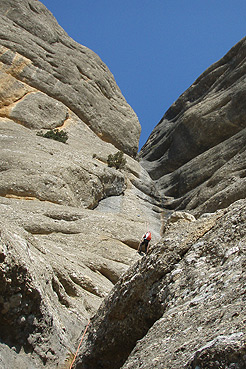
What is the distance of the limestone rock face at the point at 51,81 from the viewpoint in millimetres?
35812

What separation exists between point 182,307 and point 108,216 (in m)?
15.7

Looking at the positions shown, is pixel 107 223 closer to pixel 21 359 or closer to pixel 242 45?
pixel 21 359

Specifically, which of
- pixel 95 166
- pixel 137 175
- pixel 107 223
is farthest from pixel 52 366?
pixel 137 175

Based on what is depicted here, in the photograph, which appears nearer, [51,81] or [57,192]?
[57,192]

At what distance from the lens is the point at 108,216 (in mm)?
21844

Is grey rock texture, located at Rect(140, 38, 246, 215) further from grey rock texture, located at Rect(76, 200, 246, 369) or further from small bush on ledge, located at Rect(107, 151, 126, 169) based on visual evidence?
grey rock texture, located at Rect(76, 200, 246, 369)

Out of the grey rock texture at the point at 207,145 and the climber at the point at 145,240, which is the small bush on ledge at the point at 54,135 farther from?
the climber at the point at 145,240

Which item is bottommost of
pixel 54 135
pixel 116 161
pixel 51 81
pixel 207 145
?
pixel 54 135

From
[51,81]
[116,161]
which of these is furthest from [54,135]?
[51,81]

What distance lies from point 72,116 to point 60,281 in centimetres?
3006

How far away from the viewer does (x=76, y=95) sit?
41.4m

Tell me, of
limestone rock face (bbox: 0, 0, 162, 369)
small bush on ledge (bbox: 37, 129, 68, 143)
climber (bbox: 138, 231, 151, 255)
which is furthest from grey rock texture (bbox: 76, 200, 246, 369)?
small bush on ledge (bbox: 37, 129, 68, 143)

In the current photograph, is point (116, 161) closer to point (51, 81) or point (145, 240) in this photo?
point (51, 81)

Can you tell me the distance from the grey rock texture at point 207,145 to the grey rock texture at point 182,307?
19274 millimetres
